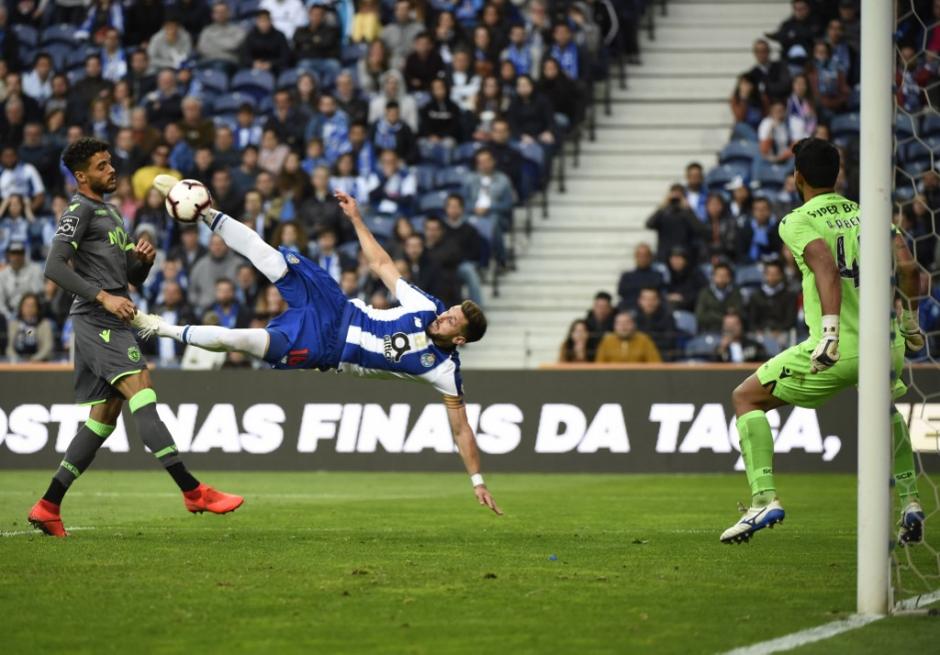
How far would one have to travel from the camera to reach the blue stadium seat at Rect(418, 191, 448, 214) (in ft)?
77.3

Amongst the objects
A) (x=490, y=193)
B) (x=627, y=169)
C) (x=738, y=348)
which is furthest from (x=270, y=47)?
(x=738, y=348)

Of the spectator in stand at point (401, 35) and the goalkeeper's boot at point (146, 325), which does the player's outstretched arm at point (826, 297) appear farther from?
the spectator in stand at point (401, 35)

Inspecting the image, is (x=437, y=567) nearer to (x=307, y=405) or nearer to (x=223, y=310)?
(x=307, y=405)

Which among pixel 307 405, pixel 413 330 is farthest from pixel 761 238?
pixel 413 330

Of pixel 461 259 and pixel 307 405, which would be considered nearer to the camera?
pixel 307 405

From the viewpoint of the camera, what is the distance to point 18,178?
82.9 ft

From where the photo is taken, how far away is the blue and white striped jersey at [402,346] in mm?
11078

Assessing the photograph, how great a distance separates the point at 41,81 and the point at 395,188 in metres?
7.46

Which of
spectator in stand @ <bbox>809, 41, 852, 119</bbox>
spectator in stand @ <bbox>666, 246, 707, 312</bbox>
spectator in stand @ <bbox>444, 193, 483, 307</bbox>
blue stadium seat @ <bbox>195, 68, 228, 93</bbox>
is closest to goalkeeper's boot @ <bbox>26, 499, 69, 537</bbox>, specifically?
spectator in stand @ <bbox>666, 246, 707, 312</bbox>

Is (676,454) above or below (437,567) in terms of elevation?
below

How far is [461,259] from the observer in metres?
22.3

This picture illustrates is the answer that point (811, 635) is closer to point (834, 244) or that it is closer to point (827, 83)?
point (834, 244)

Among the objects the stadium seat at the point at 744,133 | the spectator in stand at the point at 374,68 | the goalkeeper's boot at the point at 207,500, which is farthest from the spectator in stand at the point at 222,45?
the goalkeeper's boot at the point at 207,500

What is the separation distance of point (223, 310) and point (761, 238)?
748 centimetres
